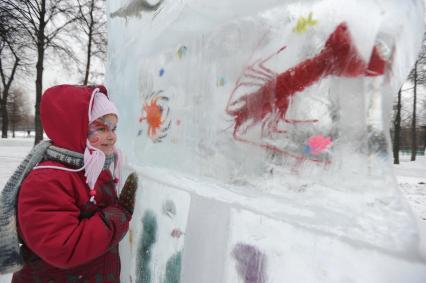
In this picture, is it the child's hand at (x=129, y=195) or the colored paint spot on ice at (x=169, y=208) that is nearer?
the child's hand at (x=129, y=195)

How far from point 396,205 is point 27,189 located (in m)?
1.12

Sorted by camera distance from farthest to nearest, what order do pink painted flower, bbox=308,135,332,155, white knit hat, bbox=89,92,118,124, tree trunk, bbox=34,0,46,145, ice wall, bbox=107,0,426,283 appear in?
tree trunk, bbox=34,0,46,145
white knit hat, bbox=89,92,118,124
pink painted flower, bbox=308,135,332,155
ice wall, bbox=107,0,426,283

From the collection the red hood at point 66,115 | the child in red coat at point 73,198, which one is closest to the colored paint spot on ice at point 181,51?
the child in red coat at point 73,198

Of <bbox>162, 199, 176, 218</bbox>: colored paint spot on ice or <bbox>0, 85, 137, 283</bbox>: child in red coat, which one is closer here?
<bbox>0, 85, 137, 283</bbox>: child in red coat

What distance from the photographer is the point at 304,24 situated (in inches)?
42.1

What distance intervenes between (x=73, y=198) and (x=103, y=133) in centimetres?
29

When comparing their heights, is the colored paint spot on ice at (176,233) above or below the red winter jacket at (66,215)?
below

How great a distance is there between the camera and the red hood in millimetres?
1231

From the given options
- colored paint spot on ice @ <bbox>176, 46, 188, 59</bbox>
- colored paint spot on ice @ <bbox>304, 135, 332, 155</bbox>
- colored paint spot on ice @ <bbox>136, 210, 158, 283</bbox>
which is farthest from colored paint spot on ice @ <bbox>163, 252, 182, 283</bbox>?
colored paint spot on ice @ <bbox>176, 46, 188, 59</bbox>

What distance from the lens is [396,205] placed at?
897 mm

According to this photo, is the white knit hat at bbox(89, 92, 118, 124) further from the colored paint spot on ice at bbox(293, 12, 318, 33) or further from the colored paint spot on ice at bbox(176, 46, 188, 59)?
the colored paint spot on ice at bbox(293, 12, 318, 33)

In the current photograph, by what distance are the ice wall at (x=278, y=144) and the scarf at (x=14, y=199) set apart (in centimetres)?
49

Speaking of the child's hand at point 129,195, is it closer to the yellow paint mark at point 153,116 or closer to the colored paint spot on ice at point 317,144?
the yellow paint mark at point 153,116

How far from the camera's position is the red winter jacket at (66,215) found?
1099 mm
